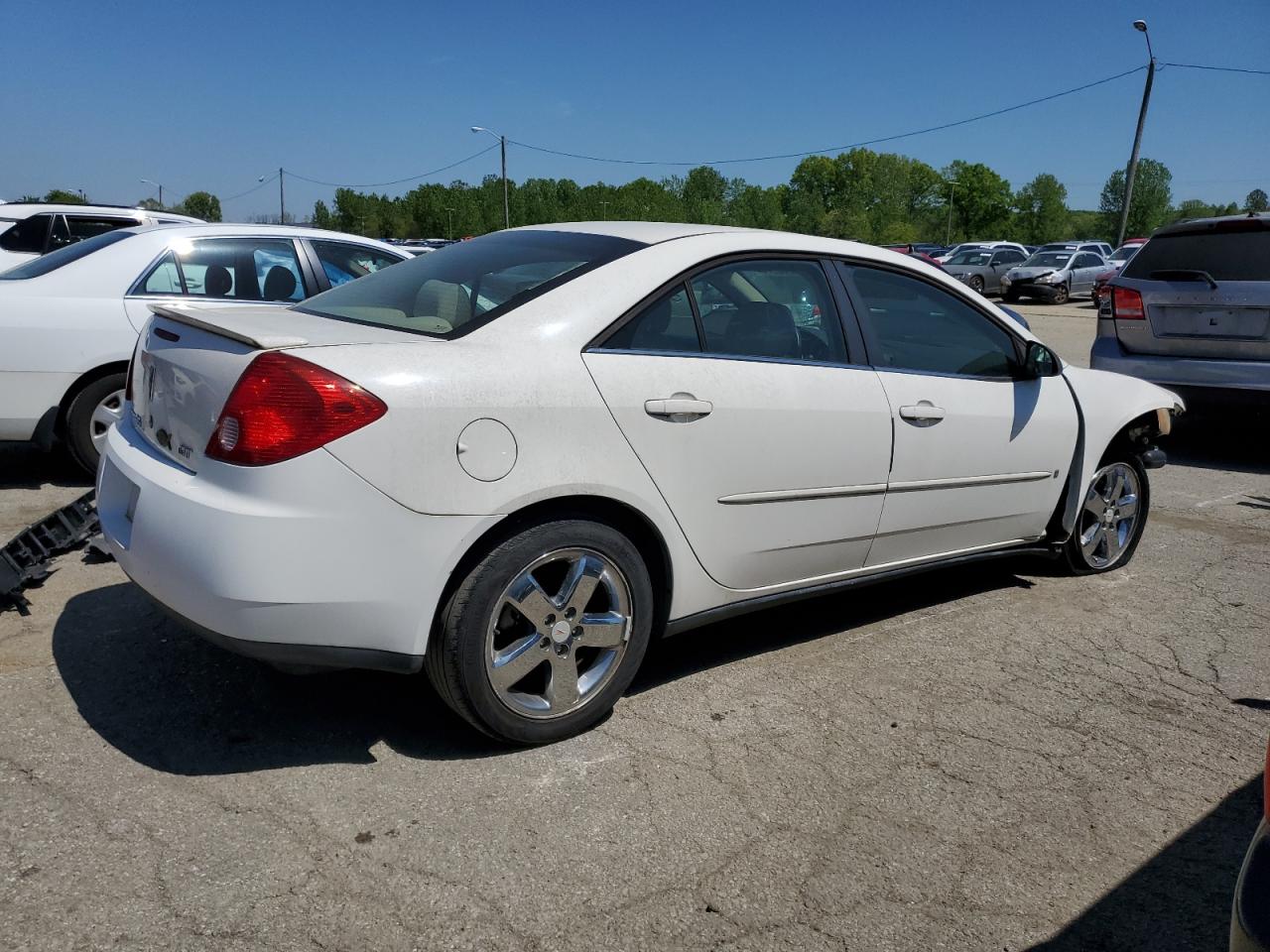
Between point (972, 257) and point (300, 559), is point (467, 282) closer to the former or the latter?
point (300, 559)

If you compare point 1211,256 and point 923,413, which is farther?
point 1211,256

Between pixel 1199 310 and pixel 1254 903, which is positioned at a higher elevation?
pixel 1199 310

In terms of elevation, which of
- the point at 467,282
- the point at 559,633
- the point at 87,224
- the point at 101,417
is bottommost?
the point at 559,633

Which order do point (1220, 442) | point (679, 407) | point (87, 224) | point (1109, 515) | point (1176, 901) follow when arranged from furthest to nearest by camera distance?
point (87, 224) → point (1220, 442) → point (1109, 515) → point (679, 407) → point (1176, 901)

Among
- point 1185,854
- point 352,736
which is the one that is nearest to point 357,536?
point 352,736

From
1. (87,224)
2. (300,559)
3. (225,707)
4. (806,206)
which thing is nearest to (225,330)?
(300,559)

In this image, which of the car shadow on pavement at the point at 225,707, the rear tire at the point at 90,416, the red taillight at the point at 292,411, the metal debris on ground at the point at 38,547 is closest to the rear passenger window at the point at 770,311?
the red taillight at the point at 292,411

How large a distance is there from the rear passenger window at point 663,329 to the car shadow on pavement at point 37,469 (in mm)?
4209

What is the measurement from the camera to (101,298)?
18.3 ft

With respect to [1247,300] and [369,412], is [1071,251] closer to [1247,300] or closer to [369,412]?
[1247,300]

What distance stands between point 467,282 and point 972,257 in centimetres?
3226

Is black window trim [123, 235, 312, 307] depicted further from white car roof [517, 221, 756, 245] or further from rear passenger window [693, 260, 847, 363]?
rear passenger window [693, 260, 847, 363]

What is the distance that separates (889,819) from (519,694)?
109 cm

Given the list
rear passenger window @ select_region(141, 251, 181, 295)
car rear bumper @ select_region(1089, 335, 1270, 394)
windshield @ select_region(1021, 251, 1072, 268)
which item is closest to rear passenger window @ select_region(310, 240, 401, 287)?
rear passenger window @ select_region(141, 251, 181, 295)
